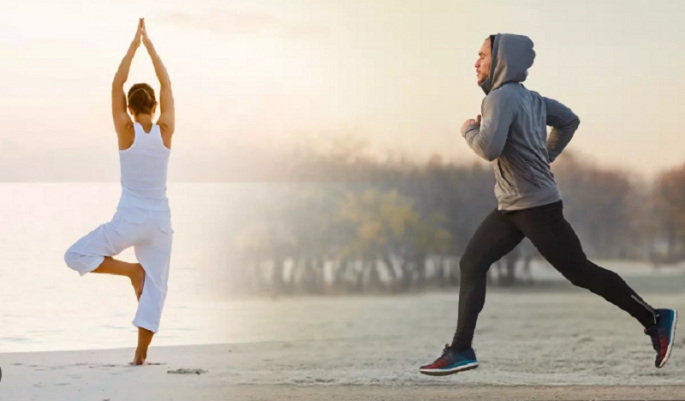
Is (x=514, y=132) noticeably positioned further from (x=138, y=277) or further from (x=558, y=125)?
(x=138, y=277)

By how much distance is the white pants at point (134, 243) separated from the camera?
4176mm

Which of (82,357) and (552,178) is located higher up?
(552,178)

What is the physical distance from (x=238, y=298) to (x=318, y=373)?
4.26 m

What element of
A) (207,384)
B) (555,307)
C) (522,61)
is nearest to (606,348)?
(555,307)

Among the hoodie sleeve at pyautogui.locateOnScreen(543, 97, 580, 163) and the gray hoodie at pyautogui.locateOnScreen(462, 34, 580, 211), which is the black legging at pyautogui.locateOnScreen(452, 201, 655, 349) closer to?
the gray hoodie at pyautogui.locateOnScreen(462, 34, 580, 211)

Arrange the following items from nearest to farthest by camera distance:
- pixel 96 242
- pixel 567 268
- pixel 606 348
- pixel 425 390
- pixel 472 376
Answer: pixel 567 268 < pixel 96 242 < pixel 425 390 < pixel 472 376 < pixel 606 348

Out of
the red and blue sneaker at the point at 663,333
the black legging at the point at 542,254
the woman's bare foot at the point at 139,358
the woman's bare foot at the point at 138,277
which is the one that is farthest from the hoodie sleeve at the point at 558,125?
the woman's bare foot at the point at 139,358

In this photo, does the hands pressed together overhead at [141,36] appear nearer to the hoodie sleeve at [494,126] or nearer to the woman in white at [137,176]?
the woman in white at [137,176]

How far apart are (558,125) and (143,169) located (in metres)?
1.89

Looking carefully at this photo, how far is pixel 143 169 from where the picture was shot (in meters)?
4.15

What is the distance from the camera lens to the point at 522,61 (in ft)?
12.2

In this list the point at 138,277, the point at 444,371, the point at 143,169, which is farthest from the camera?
the point at 138,277

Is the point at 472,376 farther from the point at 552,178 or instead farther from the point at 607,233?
the point at 607,233

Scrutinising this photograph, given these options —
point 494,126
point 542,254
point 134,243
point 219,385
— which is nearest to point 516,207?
point 542,254
